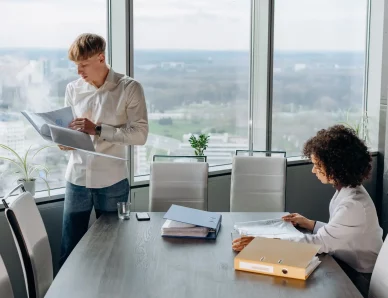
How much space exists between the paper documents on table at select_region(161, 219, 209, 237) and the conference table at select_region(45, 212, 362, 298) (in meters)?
0.04

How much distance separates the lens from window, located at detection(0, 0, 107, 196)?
3.74 metres

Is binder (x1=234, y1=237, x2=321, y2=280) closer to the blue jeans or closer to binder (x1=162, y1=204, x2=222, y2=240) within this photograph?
binder (x1=162, y1=204, x2=222, y2=240)

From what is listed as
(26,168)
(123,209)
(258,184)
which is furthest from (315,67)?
Result: (123,209)

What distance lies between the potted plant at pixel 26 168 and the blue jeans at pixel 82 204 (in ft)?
1.64

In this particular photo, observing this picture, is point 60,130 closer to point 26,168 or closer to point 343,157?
point 26,168

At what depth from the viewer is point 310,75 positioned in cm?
523

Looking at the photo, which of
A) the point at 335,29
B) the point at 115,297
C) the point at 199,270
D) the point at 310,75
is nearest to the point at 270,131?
the point at 310,75

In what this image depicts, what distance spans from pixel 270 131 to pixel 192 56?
3.09 ft

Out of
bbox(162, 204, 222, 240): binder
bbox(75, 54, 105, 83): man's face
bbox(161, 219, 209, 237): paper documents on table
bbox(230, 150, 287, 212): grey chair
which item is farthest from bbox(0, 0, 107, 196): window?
bbox(161, 219, 209, 237): paper documents on table

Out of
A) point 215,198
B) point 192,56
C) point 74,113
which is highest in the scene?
point 192,56

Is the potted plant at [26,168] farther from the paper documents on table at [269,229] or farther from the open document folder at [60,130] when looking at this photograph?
the paper documents on table at [269,229]

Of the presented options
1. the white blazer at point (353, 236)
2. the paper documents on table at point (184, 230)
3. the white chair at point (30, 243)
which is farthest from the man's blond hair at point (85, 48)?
the white blazer at point (353, 236)

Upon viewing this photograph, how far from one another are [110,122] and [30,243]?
2.97 feet

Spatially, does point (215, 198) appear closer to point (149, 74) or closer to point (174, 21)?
point (149, 74)
